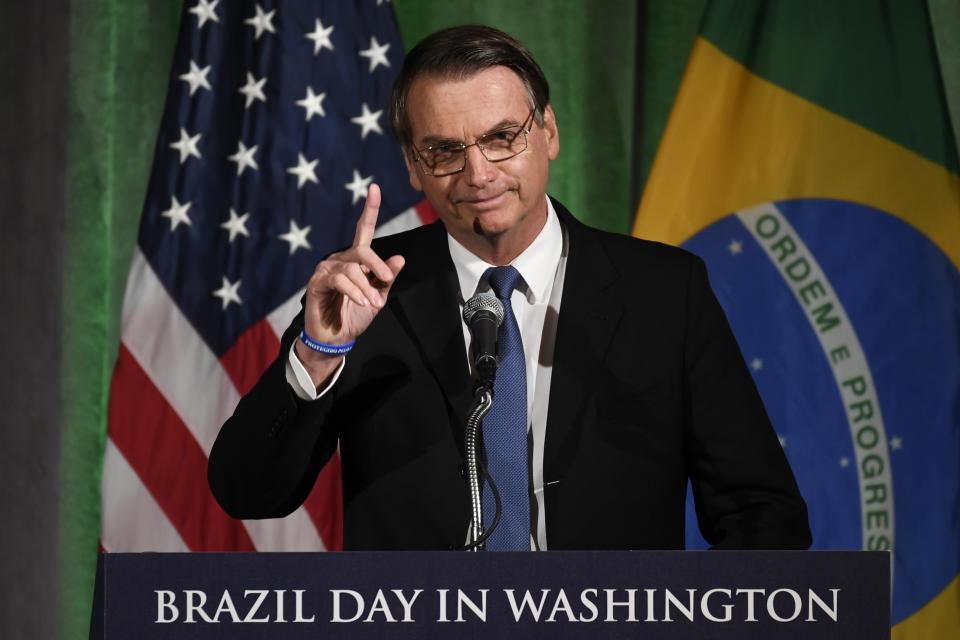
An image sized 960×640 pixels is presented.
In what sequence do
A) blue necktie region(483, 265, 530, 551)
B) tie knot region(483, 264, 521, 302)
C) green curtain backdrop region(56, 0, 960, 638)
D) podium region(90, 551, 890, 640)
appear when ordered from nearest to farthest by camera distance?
1. podium region(90, 551, 890, 640)
2. blue necktie region(483, 265, 530, 551)
3. tie knot region(483, 264, 521, 302)
4. green curtain backdrop region(56, 0, 960, 638)

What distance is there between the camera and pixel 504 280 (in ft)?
5.53

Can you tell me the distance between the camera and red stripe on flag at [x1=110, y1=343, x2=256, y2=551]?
9.86 feet

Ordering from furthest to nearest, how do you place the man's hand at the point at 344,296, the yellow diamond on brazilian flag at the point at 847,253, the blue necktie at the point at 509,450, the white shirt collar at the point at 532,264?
the yellow diamond on brazilian flag at the point at 847,253, the white shirt collar at the point at 532,264, the blue necktie at the point at 509,450, the man's hand at the point at 344,296

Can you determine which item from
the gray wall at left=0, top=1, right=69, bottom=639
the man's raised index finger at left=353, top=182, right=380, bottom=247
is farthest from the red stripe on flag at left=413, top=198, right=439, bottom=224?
the man's raised index finger at left=353, top=182, right=380, bottom=247

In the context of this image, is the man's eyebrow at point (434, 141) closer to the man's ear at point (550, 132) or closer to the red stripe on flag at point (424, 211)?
the man's ear at point (550, 132)

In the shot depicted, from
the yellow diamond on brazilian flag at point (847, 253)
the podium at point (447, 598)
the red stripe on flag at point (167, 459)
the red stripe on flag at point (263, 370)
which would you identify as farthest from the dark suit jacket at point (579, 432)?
the red stripe on flag at point (167, 459)

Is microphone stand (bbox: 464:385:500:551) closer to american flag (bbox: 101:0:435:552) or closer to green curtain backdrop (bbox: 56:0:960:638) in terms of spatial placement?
american flag (bbox: 101:0:435:552)

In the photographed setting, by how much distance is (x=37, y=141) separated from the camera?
337 cm

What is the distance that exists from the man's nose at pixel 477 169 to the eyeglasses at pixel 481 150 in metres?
0.01

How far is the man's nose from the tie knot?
5.7 inches

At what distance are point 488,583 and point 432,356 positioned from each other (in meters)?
0.71

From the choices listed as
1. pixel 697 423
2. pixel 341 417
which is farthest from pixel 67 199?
pixel 697 423

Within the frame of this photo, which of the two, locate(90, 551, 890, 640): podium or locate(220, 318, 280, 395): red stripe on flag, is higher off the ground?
locate(220, 318, 280, 395): red stripe on flag

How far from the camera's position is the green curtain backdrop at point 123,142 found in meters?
3.32
